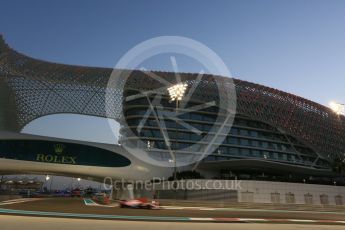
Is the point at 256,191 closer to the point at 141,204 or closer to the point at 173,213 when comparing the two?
the point at 141,204

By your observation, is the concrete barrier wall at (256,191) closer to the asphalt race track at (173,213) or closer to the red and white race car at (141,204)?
the red and white race car at (141,204)

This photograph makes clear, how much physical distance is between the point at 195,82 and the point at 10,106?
47.3 m

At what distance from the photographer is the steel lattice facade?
3129 inches

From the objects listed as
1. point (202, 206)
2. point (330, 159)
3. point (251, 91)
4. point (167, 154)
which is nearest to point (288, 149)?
point (330, 159)

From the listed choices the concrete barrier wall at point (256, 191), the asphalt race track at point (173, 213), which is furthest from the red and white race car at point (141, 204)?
the concrete barrier wall at point (256, 191)

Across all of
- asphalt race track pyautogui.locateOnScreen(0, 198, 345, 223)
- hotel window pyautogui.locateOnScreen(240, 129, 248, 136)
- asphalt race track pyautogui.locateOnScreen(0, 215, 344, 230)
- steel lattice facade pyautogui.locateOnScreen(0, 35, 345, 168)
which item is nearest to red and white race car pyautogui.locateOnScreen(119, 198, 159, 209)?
asphalt race track pyautogui.locateOnScreen(0, 198, 345, 223)

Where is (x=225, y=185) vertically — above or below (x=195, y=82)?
below

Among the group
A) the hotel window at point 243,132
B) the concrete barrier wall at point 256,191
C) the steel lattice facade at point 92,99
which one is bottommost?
the concrete barrier wall at point 256,191

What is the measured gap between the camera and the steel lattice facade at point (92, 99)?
7948 centimetres

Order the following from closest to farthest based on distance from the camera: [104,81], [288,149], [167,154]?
[167,154], [104,81], [288,149]

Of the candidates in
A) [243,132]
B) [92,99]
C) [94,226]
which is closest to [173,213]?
[94,226]

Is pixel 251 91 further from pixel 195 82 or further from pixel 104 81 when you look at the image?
pixel 104 81

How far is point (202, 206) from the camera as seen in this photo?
37.2 meters

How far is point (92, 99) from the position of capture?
91750 millimetres
